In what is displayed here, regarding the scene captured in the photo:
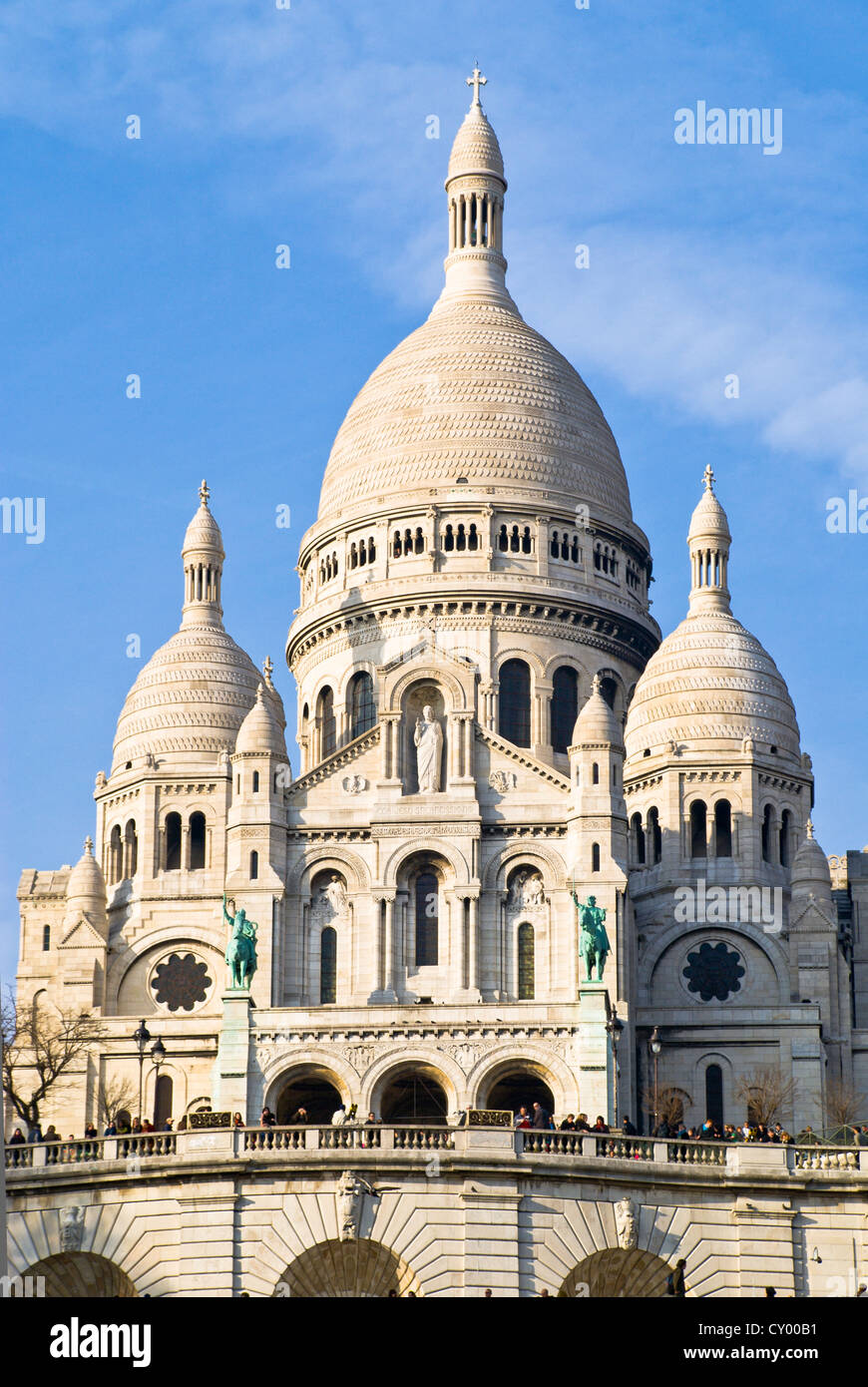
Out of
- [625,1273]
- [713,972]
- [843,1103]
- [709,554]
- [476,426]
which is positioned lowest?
[625,1273]

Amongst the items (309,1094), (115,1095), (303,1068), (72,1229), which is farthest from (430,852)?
(72,1229)

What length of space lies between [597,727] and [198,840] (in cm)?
1711

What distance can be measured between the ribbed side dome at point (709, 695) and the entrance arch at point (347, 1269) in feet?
148

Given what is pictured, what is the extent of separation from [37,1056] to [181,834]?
19298 millimetres

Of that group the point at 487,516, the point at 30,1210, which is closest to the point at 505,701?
the point at 487,516

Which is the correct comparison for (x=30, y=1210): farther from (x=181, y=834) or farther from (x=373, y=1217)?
(x=181, y=834)

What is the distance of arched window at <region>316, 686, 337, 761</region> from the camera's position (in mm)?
109562

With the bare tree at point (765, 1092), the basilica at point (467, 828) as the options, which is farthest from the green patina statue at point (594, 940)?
the bare tree at point (765, 1092)

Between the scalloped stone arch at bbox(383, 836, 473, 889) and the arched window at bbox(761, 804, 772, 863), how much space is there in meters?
11.8

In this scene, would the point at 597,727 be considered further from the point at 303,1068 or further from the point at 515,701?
the point at 303,1068

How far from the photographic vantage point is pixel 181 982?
101062 mm

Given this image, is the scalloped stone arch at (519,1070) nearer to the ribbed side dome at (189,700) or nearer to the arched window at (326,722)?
the ribbed side dome at (189,700)

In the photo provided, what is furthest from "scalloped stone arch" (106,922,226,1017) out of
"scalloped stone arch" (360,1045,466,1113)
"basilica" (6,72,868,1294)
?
"scalloped stone arch" (360,1045,466,1113)

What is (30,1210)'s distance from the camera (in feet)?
194
